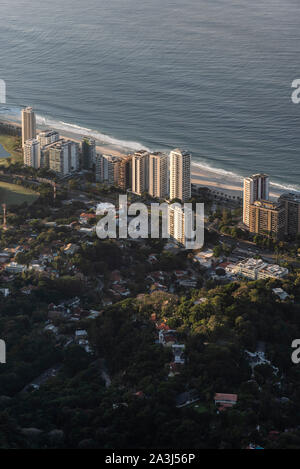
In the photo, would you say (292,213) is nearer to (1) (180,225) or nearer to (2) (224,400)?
(1) (180,225)

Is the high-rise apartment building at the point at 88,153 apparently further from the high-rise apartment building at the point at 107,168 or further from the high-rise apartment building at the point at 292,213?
the high-rise apartment building at the point at 292,213

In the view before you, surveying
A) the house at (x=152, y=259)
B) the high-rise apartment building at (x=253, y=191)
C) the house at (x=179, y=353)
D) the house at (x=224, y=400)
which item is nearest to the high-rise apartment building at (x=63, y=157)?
the high-rise apartment building at (x=253, y=191)

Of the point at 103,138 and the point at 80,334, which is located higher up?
the point at 103,138

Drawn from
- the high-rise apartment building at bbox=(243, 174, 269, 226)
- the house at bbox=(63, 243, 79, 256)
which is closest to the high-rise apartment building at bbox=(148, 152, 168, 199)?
the high-rise apartment building at bbox=(243, 174, 269, 226)

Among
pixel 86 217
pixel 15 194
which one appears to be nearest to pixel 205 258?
pixel 86 217

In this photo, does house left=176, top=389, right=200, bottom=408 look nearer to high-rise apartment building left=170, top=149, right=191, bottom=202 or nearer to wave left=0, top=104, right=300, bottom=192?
high-rise apartment building left=170, top=149, right=191, bottom=202
